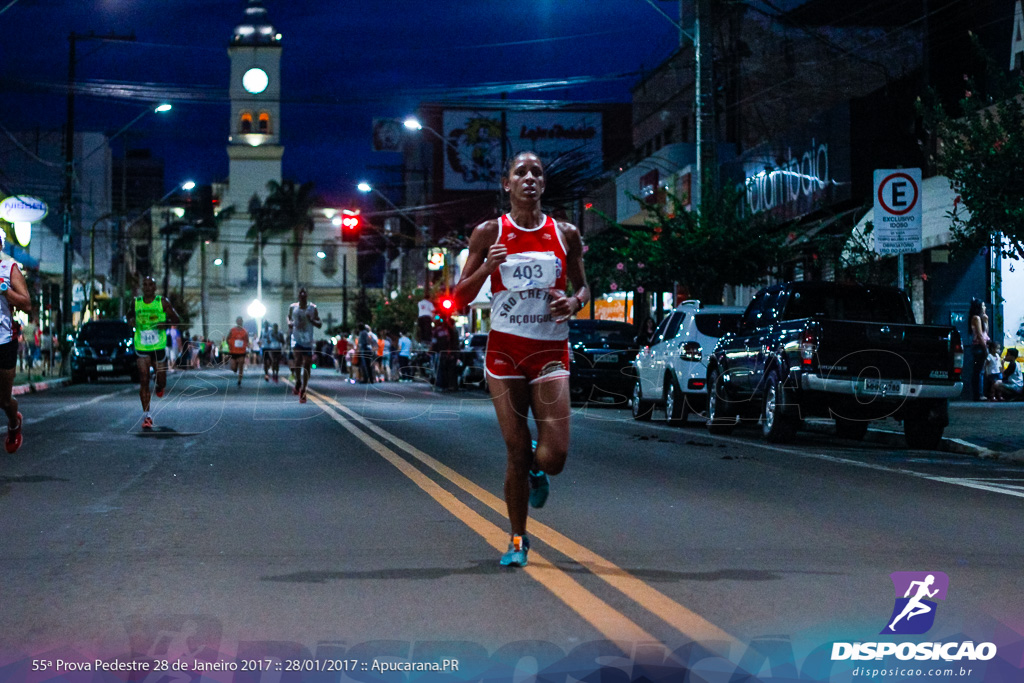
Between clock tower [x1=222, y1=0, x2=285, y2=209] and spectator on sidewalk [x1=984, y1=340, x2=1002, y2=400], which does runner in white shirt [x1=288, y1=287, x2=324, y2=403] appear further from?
clock tower [x1=222, y1=0, x2=285, y2=209]

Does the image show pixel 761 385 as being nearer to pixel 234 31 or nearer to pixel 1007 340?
pixel 1007 340

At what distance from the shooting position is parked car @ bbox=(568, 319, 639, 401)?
27.6 meters

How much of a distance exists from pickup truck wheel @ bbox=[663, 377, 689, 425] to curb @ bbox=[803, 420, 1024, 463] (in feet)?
5.85

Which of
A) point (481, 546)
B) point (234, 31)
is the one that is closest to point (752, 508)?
point (481, 546)


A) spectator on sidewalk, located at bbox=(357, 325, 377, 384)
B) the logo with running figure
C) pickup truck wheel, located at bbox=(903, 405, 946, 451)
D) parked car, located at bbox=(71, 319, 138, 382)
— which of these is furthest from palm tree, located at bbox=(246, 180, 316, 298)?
the logo with running figure

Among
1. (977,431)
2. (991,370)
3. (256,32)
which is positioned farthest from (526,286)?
(256,32)

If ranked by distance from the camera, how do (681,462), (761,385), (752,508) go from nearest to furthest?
1. (752,508)
2. (681,462)
3. (761,385)

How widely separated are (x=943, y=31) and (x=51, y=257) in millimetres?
40205

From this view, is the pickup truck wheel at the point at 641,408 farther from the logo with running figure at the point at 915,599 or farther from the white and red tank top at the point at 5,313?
the logo with running figure at the point at 915,599

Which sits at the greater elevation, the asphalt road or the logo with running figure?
the logo with running figure

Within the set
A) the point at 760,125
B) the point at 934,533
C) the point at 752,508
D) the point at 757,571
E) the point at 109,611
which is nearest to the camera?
the point at 109,611

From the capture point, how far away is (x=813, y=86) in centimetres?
4359

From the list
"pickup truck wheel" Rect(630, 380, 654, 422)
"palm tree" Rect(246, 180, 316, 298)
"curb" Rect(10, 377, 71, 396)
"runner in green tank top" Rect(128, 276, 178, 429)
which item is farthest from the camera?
"palm tree" Rect(246, 180, 316, 298)

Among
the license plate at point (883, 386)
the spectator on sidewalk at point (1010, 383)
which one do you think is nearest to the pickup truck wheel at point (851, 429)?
the license plate at point (883, 386)
